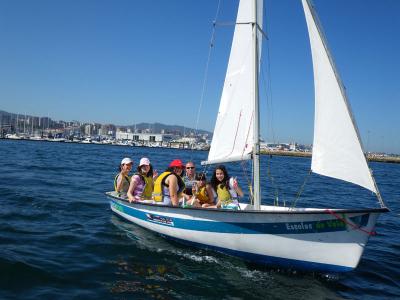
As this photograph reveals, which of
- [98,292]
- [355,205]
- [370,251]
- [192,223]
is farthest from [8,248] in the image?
[355,205]

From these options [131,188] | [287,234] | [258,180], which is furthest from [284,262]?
[131,188]

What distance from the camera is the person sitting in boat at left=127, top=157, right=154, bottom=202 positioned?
10.9 m

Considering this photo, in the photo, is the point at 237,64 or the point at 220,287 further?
the point at 237,64

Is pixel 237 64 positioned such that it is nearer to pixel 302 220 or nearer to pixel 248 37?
pixel 248 37

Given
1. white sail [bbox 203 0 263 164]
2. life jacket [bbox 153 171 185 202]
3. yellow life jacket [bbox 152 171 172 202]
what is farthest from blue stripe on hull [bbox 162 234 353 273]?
white sail [bbox 203 0 263 164]

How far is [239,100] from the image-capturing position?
921cm

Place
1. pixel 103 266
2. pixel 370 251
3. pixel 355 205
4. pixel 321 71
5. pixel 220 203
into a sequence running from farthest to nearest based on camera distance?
pixel 355 205
pixel 370 251
pixel 220 203
pixel 103 266
pixel 321 71

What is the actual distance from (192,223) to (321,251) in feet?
9.89

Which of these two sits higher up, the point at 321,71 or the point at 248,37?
the point at 248,37

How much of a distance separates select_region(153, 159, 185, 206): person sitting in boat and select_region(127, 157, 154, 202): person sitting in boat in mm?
1201

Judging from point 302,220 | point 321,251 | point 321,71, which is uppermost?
point 321,71

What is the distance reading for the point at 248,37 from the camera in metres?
8.98

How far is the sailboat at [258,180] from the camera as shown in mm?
7000

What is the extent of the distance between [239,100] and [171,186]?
2.76 metres
